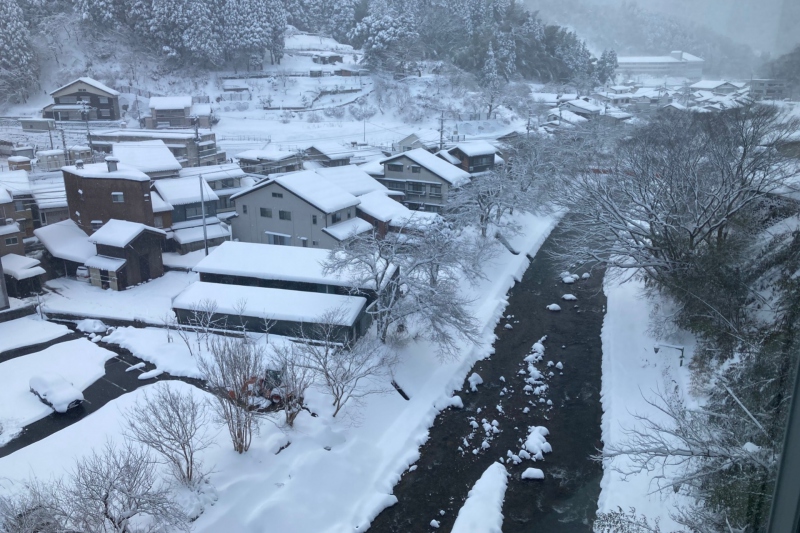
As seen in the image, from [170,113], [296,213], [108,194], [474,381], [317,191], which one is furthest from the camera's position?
[170,113]

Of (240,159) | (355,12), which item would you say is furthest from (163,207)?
(355,12)

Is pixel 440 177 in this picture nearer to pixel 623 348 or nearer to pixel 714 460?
pixel 623 348

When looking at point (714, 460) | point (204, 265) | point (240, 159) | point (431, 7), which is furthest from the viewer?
point (431, 7)

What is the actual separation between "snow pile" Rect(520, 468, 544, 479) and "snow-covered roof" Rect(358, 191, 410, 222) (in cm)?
1046

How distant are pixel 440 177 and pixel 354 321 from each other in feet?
34.3

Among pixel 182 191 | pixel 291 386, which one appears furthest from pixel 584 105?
pixel 291 386

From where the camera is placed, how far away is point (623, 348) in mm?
12422

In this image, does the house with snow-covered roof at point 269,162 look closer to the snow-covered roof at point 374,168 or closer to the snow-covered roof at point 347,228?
the snow-covered roof at point 374,168

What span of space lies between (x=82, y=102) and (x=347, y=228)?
64.1ft

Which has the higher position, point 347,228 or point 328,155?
point 328,155

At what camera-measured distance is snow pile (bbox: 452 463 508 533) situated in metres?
8.05

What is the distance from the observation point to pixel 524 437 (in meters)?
10.1

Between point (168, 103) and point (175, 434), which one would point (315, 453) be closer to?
point (175, 434)

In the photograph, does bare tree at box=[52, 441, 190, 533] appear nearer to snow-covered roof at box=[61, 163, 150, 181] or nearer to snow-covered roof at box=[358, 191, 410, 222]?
snow-covered roof at box=[61, 163, 150, 181]
